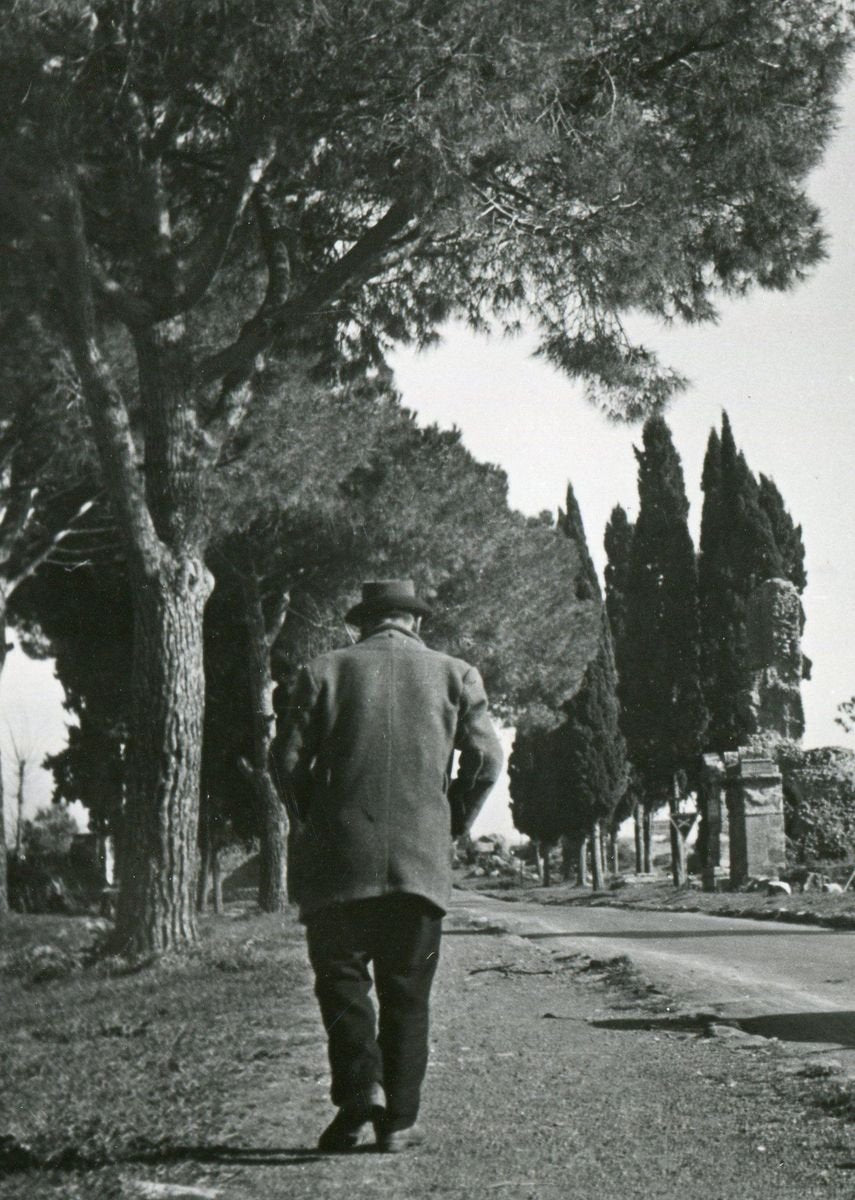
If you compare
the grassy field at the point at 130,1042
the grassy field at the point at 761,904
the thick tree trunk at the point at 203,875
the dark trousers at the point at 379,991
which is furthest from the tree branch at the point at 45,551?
the dark trousers at the point at 379,991

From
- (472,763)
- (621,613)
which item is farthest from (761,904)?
(621,613)

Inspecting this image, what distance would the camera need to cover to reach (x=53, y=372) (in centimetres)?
1374

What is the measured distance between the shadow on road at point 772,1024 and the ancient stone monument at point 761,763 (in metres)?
10.8

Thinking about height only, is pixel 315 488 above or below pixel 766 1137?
above

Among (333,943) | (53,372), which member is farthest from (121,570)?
(333,943)

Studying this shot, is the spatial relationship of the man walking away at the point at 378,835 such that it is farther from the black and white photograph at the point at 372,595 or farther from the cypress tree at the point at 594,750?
the cypress tree at the point at 594,750

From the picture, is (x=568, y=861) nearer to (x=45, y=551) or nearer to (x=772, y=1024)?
(x=45, y=551)

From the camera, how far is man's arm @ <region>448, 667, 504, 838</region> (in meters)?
4.03

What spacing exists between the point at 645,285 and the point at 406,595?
22.8ft

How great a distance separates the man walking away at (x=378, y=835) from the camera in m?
3.68

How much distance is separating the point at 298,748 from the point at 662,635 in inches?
1359

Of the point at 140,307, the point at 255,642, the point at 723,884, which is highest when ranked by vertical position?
the point at 140,307

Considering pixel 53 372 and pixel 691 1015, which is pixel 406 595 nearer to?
pixel 691 1015

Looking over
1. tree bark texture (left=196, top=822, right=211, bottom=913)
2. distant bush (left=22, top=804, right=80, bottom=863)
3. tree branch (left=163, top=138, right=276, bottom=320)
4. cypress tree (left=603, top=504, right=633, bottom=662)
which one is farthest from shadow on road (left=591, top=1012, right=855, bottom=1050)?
distant bush (left=22, top=804, right=80, bottom=863)
